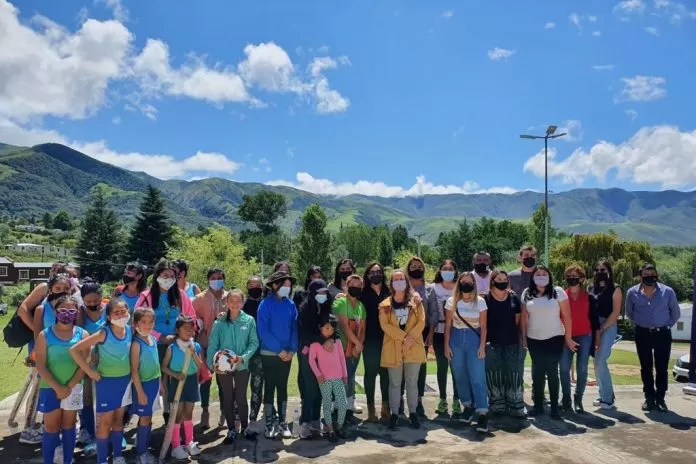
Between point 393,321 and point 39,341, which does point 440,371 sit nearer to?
point 393,321

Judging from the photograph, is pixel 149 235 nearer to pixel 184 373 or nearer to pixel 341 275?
pixel 341 275

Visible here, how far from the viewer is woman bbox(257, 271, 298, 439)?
5848mm

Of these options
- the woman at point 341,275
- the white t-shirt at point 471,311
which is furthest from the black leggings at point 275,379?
the white t-shirt at point 471,311

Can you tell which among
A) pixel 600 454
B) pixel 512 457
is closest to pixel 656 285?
pixel 600 454

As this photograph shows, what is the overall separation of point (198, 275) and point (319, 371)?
1334 inches

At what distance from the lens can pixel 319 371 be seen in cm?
586

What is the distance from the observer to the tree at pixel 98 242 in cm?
5872

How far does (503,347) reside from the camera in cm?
662

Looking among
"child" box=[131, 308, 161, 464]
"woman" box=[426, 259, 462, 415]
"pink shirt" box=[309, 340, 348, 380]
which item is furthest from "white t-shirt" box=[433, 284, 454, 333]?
"child" box=[131, 308, 161, 464]

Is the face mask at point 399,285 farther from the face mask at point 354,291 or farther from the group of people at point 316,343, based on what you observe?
the face mask at point 354,291

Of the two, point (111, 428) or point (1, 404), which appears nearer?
point (111, 428)

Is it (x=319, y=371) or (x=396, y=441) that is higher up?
(x=319, y=371)

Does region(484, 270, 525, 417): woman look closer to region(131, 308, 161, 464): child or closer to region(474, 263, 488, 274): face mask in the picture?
region(474, 263, 488, 274): face mask

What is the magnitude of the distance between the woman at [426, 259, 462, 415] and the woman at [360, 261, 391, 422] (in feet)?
2.22
